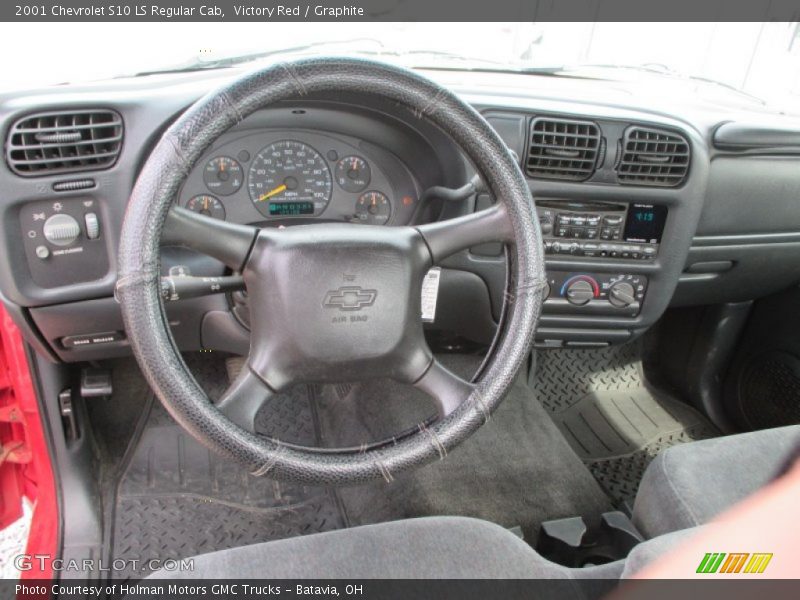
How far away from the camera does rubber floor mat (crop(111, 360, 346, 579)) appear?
5.39ft

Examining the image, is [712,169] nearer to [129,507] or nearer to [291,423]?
[291,423]

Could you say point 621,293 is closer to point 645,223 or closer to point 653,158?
point 645,223

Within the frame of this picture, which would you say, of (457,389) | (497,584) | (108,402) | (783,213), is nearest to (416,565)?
(497,584)

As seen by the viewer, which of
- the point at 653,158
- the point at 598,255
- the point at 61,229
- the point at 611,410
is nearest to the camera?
the point at 61,229

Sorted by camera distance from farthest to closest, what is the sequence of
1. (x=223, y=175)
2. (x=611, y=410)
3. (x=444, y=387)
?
(x=611, y=410), (x=223, y=175), (x=444, y=387)

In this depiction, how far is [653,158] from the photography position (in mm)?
1574

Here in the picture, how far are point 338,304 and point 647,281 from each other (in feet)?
3.38

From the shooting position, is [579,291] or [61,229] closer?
[61,229]

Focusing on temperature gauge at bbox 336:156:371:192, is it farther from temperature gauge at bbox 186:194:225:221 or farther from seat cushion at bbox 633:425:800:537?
seat cushion at bbox 633:425:800:537

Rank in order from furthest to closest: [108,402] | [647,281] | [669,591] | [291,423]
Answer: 1. [291,423]
2. [108,402]
3. [647,281]
4. [669,591]

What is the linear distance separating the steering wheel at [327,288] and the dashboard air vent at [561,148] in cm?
47

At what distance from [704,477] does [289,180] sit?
1051 millimetres

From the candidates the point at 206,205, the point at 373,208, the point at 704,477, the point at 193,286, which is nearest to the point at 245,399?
the point at 193,286

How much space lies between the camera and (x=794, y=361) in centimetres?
201
